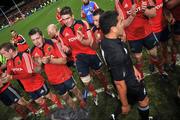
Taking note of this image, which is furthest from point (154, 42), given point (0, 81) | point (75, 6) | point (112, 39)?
point (75, 6)

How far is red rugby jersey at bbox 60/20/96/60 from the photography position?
7.16 metres

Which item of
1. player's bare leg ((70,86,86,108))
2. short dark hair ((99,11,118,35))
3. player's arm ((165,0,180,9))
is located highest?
short dark hair ((99,11,118,35))

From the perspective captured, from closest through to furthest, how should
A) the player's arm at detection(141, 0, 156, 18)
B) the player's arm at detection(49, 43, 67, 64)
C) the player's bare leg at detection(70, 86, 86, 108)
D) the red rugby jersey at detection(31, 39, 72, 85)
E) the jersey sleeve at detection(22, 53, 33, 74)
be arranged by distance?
the player's arm at detection(141, 0, 156, 18), the player's arm at detection(49, 43, 67, 64), the red rugby jersey at detection(31, 39, 72, 85), the jersey sleeve at detection(22, 53, 33, 74), the player's bare leg at detection(70, 86, 86, 108)

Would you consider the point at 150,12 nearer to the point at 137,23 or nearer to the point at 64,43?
the point at 137,23

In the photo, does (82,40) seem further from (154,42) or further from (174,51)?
(174,51)

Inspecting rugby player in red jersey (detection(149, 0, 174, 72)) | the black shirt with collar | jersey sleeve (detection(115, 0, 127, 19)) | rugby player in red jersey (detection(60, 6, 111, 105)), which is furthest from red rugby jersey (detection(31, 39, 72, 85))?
rugby player in red jersey (detection(149, 0, 174, 72))

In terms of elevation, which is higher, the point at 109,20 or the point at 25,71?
the point at 109,20

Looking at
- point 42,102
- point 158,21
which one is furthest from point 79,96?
point 158,21

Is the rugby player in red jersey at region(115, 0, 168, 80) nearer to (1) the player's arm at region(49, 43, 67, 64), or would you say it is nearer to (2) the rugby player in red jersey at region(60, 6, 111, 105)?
(2) the rugby player in red jersey at region(60, 6, 111, 105)

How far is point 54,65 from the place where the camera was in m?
7.05

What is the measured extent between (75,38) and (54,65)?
0.90 metres

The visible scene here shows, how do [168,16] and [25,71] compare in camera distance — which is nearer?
[168,16]

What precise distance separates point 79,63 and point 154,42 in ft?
6.74

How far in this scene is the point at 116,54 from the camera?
483 cm
